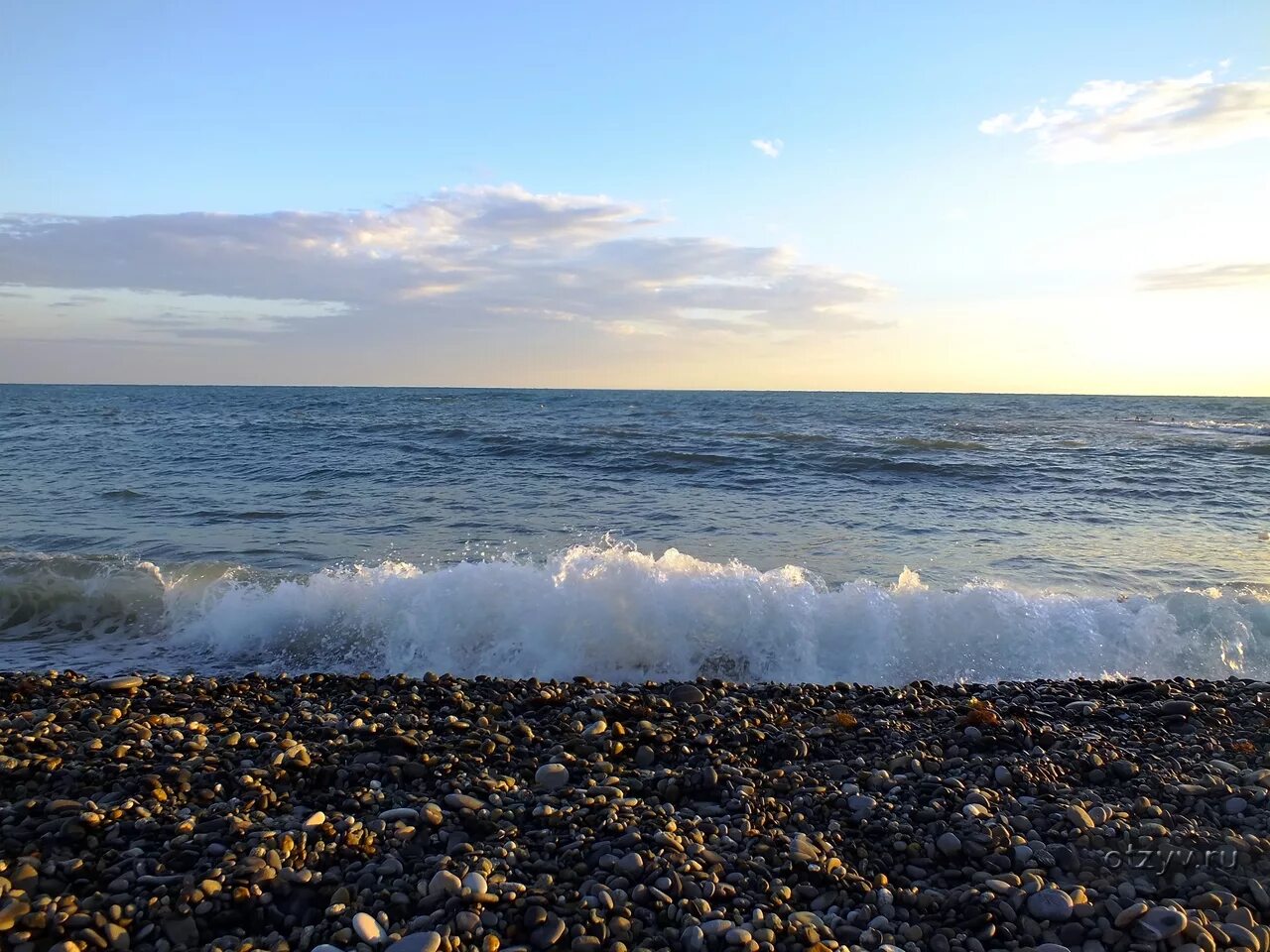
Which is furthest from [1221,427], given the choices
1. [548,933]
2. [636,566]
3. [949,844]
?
[548,933]

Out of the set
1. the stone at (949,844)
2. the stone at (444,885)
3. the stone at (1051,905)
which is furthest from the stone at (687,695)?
the stone at (1051,905)

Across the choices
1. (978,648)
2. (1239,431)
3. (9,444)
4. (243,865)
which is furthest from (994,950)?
(1239,431)

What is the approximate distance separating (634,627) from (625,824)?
12.7 ft

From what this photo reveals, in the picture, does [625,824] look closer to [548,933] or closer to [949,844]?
[548,933]

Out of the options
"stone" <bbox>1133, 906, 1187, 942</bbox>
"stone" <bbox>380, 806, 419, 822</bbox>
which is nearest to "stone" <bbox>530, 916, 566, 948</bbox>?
"stone" <bbox>380, 806, 419, 822</bbox>

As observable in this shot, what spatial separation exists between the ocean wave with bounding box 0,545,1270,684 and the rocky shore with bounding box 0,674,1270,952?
1.61 metres

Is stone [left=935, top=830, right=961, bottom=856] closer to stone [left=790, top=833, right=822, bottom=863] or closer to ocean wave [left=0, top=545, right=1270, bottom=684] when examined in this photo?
stone [left=790, top=833, right=822, bottom=863]

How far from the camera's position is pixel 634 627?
734 centimetres

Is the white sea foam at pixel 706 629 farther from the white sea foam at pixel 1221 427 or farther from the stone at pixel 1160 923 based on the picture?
the white sea foam at pixel 1221 427

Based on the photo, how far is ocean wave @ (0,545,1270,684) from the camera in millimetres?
6992

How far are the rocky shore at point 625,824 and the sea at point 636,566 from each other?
5.80 feet

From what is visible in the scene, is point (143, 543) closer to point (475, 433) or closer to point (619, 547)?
point (619, 547)

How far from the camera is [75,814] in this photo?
11.2 feet

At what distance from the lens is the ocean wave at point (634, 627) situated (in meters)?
6.99
